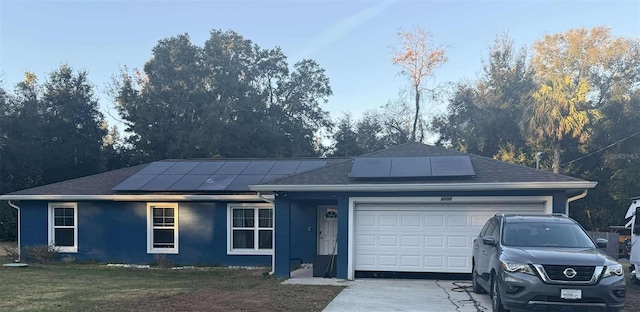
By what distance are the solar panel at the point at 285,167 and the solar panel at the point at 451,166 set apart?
5.55 metres

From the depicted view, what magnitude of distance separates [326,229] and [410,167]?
4846mm

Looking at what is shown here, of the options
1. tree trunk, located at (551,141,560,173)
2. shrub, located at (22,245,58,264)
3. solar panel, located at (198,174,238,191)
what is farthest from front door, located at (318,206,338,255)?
tree trunk, located at (551,141,560,173)

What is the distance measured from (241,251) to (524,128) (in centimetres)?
2038

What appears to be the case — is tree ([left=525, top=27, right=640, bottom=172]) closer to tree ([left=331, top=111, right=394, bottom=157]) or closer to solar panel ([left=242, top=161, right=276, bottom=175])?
tree ([left=331, top=111, right=394, bottom=157])

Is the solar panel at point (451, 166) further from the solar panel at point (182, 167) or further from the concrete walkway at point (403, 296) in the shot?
the solar panel at point (182, 167)

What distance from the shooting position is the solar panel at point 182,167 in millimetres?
18594

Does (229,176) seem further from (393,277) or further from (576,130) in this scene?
(576,130)

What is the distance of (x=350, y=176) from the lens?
13.1 meters

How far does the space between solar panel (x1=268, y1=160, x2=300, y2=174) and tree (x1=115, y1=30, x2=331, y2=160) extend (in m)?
15.4

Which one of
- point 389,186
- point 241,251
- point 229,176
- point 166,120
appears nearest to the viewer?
point 389,186

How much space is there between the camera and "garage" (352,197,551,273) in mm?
12711

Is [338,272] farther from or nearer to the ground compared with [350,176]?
nearer to the ground

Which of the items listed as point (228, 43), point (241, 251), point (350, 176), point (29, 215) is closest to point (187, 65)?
point (228, 43)

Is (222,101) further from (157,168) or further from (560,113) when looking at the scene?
(560,113)
